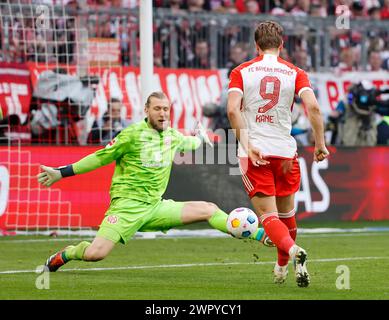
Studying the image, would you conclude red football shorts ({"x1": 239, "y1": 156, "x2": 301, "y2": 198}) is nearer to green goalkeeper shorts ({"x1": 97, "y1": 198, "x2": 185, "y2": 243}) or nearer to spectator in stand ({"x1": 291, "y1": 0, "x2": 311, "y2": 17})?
green goalkeeper shorts ({"x1": 97, "y1": 198, "x2": 185, "y2": 243})

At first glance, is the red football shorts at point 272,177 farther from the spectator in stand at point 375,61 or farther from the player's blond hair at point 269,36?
the spectator in stand at point 375,61

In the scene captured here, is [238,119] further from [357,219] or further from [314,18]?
[314,18]

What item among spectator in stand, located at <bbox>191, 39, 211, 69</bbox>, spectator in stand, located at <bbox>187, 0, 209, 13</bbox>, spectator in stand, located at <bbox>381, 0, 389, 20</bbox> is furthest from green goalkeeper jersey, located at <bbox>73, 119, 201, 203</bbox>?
spectator in stand, located at <bbox>381, 0, 389, 20</bbox>

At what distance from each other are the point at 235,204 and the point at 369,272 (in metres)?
6.43

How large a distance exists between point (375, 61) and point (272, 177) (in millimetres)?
12142

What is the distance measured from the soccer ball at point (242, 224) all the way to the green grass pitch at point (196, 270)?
0.46m

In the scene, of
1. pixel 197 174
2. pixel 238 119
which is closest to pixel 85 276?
pixel 238 119

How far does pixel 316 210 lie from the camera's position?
1802 cm

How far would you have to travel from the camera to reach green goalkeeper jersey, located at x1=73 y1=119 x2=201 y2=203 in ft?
36.4

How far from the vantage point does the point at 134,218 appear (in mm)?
11062

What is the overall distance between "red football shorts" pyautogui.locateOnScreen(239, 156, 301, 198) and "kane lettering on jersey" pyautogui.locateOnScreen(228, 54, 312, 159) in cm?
8

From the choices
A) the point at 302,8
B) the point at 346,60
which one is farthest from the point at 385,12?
the point at 346,60

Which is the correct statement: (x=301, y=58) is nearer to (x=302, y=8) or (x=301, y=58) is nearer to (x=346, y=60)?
(x=346, y=60)

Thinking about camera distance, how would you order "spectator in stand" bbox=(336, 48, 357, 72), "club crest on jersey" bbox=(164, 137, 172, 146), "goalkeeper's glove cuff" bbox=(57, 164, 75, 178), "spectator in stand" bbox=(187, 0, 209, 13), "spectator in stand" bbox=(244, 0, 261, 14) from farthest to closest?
"spectator in stand" bbox=(244, 0, 261, 14) < "spectator in stand" bbox=(336, 48, 357, 72) < "spectator in stand" bbox=(187, 0, 209, 13) < "club crest on jersey" bbox=(164, 137, 172, 146) < "goalkeeper's glove cuff" bbox=(57, 164, 75, 178)
